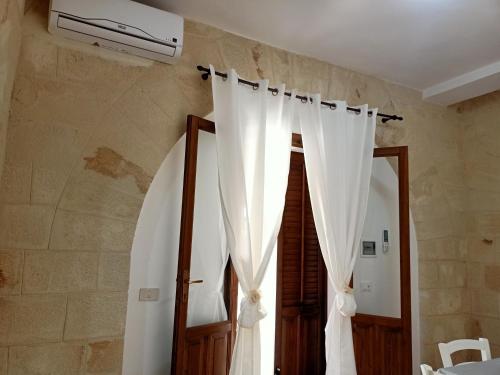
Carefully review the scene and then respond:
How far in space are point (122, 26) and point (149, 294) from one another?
149 cm

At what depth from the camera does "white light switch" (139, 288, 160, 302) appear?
6.91 feet

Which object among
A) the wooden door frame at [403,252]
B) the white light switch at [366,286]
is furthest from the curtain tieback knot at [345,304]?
the white light switch at [366,286]

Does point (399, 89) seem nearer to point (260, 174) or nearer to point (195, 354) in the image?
point (260, 174)

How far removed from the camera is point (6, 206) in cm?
178

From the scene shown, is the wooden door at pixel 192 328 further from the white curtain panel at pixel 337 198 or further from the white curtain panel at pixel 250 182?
the white curtain panel at pixel 337 198

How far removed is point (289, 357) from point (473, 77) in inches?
109

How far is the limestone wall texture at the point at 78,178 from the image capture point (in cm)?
179

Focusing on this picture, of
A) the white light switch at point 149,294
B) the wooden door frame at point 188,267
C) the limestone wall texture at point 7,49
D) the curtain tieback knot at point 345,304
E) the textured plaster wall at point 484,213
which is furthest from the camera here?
the textured plaster wall at point 484,213

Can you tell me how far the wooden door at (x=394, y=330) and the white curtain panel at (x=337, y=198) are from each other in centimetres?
30

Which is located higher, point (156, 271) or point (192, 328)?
point (156, 271)

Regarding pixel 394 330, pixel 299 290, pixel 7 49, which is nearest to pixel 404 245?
pixel 394 330

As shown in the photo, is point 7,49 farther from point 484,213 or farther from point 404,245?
point 484,213

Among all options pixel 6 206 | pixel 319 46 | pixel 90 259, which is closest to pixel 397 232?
pixel 319 46

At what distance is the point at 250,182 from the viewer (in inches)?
89.4
